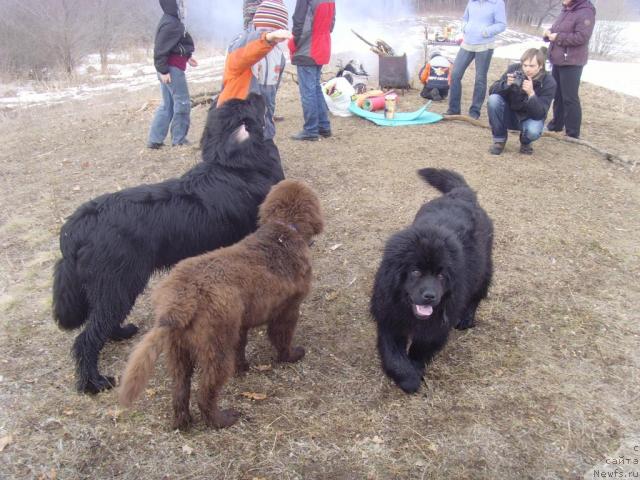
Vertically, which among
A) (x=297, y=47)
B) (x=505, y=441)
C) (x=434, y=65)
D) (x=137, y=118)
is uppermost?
(x=297, y=47)

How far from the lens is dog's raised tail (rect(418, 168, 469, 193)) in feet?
13.0

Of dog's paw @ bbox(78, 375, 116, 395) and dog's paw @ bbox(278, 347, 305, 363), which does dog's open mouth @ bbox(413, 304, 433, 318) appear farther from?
dog's paw @ bbox(78, 375, 116, 395)

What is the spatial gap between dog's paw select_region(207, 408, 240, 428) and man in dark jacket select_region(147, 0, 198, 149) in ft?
16.5

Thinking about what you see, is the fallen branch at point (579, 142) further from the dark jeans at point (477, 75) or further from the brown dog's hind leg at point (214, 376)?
the brown dog's hind leg at point (214, 376)

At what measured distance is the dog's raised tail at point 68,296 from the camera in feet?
9.70

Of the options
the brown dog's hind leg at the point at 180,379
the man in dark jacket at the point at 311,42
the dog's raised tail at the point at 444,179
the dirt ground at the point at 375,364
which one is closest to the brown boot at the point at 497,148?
the dirt ground at the point at 375,364

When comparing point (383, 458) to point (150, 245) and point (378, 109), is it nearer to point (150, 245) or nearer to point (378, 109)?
point (150, 245)

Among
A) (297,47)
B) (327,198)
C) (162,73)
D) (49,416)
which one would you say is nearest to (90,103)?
(162,73)

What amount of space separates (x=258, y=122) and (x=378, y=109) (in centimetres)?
516

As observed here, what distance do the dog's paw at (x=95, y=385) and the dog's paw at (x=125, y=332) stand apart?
483mm

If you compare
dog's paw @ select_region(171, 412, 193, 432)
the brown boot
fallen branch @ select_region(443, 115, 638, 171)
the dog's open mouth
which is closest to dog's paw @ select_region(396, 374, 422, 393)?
the dog's open mouth

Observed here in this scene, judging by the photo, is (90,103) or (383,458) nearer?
(383,458)

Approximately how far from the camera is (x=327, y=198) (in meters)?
5.70

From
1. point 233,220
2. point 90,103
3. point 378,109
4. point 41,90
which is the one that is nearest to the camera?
point 233,220
